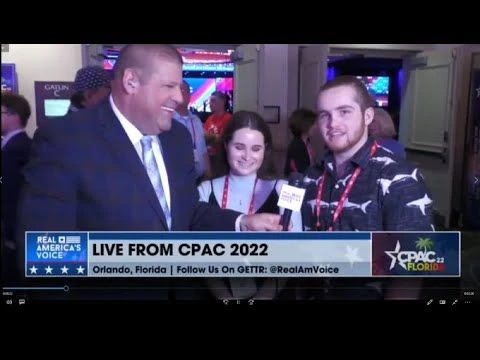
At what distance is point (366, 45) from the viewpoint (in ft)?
7.63

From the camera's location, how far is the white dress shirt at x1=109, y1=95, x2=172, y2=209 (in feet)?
7.50

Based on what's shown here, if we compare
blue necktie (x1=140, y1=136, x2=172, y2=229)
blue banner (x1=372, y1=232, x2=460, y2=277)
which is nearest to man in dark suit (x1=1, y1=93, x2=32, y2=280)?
blue necktie (x1=140, y1=136, x2=172, y2=229)

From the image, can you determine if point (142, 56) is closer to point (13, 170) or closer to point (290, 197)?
point (13, 170)

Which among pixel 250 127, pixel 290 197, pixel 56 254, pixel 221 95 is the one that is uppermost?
pixel 221 95

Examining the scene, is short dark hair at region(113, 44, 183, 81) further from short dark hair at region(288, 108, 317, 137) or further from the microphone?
Answer: the microphone

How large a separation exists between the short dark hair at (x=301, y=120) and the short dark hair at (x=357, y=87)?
0.33 feet

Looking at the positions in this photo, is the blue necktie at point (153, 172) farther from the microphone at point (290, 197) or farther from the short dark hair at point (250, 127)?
the microphone at point (290, 197)

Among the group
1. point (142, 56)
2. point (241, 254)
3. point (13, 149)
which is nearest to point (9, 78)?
point (13, 149)

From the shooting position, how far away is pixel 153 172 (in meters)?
2.32

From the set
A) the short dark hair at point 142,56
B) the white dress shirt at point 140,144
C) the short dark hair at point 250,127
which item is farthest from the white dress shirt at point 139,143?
the short dark hair at point 250,127

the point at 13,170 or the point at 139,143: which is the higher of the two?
the point at 139,143

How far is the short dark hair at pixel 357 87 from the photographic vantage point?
2305mm

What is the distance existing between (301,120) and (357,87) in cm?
29

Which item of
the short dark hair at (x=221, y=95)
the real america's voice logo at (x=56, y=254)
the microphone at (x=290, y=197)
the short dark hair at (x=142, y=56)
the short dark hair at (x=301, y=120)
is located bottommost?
the real america's voice logo at (x=56, y=254)
